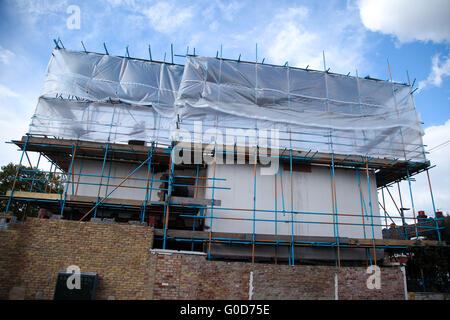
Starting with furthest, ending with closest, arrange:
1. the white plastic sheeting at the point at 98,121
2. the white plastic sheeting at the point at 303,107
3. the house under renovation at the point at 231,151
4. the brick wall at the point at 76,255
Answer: the white plastic sheeting at the point at 303,107 → the white plastic sheeting at the point at 98,121 → the house under renovation at the point at 231,151 → the brick wall at the point at 76,255

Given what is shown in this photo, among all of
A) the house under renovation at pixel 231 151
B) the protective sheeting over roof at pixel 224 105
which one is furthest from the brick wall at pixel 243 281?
the protective sheeting over roof at pixel 224 105

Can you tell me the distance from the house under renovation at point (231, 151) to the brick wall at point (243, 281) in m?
0.95

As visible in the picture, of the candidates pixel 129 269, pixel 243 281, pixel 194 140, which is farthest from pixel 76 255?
pixel 194 140

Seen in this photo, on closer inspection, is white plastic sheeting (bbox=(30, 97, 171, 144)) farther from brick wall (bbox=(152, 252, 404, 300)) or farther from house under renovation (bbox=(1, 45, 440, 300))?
brick wall (bbox=(152, 252, 404, 300))

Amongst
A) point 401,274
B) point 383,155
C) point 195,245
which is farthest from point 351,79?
point 195,245

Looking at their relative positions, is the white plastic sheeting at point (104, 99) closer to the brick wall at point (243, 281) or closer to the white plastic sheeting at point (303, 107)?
the white plastic sheeting at point (303, 107)

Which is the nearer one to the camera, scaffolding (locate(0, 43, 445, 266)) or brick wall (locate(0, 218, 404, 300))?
brick wall (locate(0, 218, 404, 300))

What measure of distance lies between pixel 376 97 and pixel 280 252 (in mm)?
8064

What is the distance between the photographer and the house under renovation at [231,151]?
37.1 feet

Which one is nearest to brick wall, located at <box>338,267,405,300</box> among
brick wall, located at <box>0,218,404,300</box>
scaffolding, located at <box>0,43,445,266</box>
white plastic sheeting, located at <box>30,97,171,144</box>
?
brick wall, located at <box>0,218,404,300</box>

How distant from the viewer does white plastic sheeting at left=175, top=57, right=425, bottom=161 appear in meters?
12.6

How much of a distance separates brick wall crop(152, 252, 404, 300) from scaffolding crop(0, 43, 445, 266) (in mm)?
1260

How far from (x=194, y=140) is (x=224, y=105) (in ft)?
6.16
